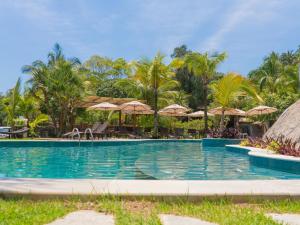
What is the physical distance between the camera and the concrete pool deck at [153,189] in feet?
13.1

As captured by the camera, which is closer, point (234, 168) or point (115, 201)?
point (115, 201)

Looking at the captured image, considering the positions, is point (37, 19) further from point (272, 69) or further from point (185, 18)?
point (272, 69)

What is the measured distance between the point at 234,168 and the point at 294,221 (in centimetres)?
587

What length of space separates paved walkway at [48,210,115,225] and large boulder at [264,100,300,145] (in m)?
8.51

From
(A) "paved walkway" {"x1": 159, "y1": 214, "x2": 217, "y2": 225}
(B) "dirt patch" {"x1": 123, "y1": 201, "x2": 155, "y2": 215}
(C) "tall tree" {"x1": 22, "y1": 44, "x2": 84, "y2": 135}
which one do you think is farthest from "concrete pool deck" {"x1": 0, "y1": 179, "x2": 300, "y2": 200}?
(C) "tall tree" {"x1": 22, "y1": 44, "x2": 84, "y2": 135}

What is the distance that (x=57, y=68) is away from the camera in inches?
930

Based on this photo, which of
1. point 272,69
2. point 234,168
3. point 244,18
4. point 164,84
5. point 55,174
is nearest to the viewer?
point 55,174

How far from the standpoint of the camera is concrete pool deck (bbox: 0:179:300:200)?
3.99 meters

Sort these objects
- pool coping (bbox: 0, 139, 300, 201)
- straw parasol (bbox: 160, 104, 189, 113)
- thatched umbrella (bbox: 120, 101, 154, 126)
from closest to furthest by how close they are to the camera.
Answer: pool coping (bbox: 0, 139, 300, 201)
thatched umbrella (bbox: 120, 101, 154, 126)
straw parasol (bbox: 160, 104, 189, 113)

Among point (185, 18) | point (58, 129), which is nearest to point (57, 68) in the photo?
point (58, 129)

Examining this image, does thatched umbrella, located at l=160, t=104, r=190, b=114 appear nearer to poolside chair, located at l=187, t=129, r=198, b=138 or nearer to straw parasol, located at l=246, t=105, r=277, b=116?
poolside chair, located at l=187, t=129, r=198, b=138

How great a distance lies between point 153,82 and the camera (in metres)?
26.2

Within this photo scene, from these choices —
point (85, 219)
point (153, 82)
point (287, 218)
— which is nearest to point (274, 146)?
point (287, 218)

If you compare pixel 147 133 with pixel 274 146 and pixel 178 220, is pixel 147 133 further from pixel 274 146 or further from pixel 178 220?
pixel 178 220
